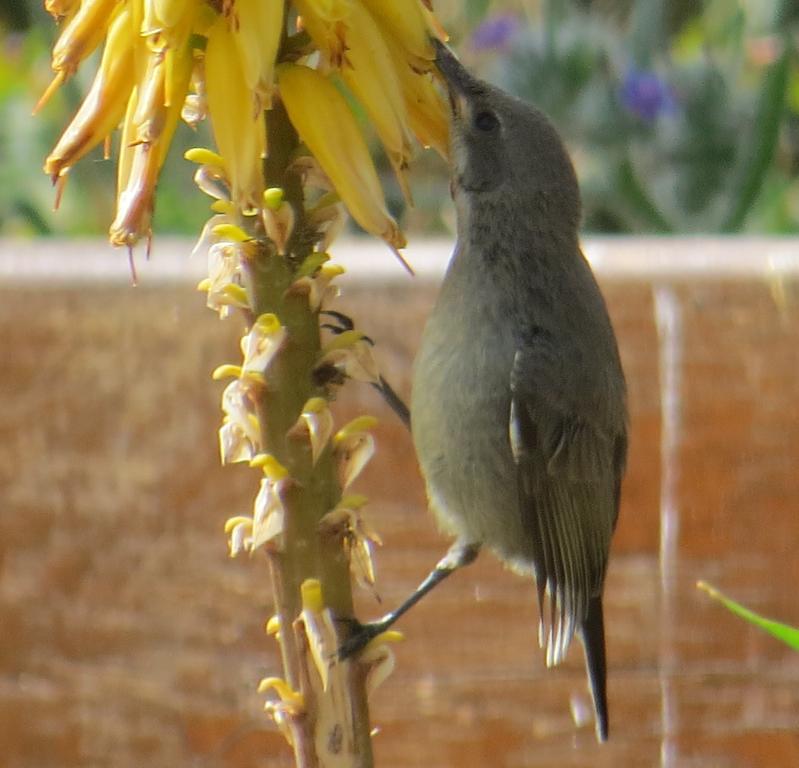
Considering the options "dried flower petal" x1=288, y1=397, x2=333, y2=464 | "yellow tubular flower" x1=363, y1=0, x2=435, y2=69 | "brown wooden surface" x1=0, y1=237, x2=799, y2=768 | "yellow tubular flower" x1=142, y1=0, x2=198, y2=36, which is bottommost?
"brown wooden surface" x1=0, y1=237, x2=799, y2=768

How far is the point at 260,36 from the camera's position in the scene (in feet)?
3.10

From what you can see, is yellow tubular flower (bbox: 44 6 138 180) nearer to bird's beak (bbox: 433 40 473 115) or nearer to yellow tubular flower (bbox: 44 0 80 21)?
yellow tubular flower (bbox: 44 0 80 21)

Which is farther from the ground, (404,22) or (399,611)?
(404,22)

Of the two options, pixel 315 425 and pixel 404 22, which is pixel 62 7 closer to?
pixel 404 22

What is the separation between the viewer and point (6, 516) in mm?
2260

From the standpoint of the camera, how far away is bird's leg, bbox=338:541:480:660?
1045 mm

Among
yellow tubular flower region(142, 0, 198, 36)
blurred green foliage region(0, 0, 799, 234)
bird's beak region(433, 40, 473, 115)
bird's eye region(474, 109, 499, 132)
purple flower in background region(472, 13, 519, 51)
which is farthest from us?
purple flower in background region(472, 13, 519, 51)

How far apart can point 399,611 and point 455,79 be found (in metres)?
0.59

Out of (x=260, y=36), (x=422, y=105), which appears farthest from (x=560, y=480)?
(x=260, y=36)

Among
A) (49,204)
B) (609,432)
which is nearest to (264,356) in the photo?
(609,432)

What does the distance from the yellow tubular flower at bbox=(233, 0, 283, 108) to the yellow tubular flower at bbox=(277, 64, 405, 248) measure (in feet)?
0.17

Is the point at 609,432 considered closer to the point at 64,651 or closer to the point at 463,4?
the point at 64,651

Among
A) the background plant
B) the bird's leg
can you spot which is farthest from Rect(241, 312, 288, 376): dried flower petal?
the bird's leg

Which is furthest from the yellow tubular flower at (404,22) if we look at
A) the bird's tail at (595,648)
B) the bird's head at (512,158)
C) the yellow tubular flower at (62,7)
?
the bird's tail at (595,648)
